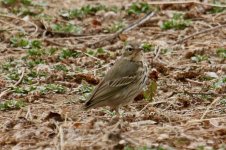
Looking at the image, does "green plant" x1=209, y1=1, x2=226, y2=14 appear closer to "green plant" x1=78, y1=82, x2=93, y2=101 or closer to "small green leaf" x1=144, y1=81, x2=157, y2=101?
"green plant" x1=78, y1=82, x2=93, y2=101

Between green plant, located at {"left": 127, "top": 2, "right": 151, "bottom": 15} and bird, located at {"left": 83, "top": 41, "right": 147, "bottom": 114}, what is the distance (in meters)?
4.92

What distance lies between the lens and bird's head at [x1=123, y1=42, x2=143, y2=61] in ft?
28.0

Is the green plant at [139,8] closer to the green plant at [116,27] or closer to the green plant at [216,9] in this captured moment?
the green plant at [116,27]

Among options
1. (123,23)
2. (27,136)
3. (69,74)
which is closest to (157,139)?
(27,136)

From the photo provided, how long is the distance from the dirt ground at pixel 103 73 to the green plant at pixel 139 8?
3cm

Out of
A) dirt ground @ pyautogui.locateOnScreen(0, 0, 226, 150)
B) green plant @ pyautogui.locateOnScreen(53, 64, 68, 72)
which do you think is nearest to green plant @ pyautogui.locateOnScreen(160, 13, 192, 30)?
dirt ground @ pyautogui.locateOnScreen(0, 0, 226, 150)

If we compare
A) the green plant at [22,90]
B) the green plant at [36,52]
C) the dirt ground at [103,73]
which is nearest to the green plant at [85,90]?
the dirt ground at [103,73]

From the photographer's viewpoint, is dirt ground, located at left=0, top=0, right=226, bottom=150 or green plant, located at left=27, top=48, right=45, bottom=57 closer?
dirt ground, located at left=0, top=0, right=226, bottom=150

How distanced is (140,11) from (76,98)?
14.8 feet

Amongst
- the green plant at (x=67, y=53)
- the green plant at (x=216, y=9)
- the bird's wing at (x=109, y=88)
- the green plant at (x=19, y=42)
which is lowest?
the bird's wing at (x=109, y=88)

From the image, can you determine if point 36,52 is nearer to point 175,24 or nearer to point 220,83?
point 175,24

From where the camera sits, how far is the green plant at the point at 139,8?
1338 centimetres

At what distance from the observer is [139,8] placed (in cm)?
1343

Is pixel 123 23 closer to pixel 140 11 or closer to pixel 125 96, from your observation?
pixel 140 11
